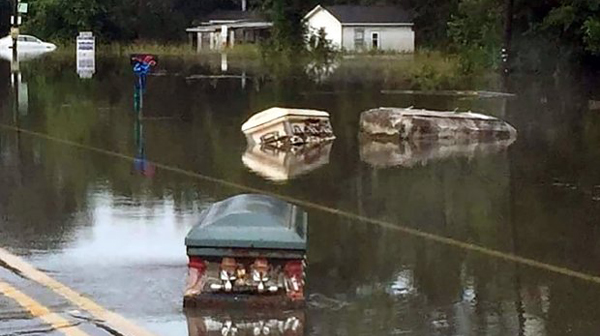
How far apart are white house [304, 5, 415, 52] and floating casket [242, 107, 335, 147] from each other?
58.6 m

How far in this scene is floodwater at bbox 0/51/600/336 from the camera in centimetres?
733

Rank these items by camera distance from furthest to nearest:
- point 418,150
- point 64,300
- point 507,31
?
1. point 507,31
2. point 418,150
3. point 64,300

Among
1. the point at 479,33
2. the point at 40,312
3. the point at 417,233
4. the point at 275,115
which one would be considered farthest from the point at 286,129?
the point at 479,33

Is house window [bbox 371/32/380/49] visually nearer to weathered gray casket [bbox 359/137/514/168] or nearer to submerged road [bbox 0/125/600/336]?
weathered gray casket [bbox 359/137/514/168]

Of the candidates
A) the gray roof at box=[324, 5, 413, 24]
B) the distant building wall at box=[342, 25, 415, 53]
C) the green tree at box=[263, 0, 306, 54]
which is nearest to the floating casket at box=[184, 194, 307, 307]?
the green tree at box=[263, 0, 306, 54]

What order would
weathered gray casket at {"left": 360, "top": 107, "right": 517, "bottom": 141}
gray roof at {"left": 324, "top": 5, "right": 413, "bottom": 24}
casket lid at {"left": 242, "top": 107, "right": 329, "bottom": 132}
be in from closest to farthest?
casket lid at {"left": 242, "top": 107, "right": 329, "bottom": 132} → weathered gray casket at {"left": 360, "top": 107, "right": 517, "bottom": 141} → gray roof at {"left": 324, "top": 5, "right": 413, "bottom": 24}

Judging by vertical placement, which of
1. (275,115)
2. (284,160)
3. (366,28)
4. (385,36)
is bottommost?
(284,160)

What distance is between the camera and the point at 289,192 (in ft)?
39.8

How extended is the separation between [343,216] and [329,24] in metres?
66.0

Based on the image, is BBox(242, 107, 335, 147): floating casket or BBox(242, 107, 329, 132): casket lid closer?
BBox(242, 107, 335, 147): floating casket

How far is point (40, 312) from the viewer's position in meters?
7.07

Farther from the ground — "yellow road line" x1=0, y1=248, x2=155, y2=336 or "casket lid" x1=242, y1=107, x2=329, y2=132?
"casket lid" x1=242, y1=107, x2=329, y2=132

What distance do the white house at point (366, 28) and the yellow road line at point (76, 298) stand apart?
221ft

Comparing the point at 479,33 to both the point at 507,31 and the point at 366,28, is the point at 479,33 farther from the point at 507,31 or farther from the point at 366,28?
the point at 366,28
